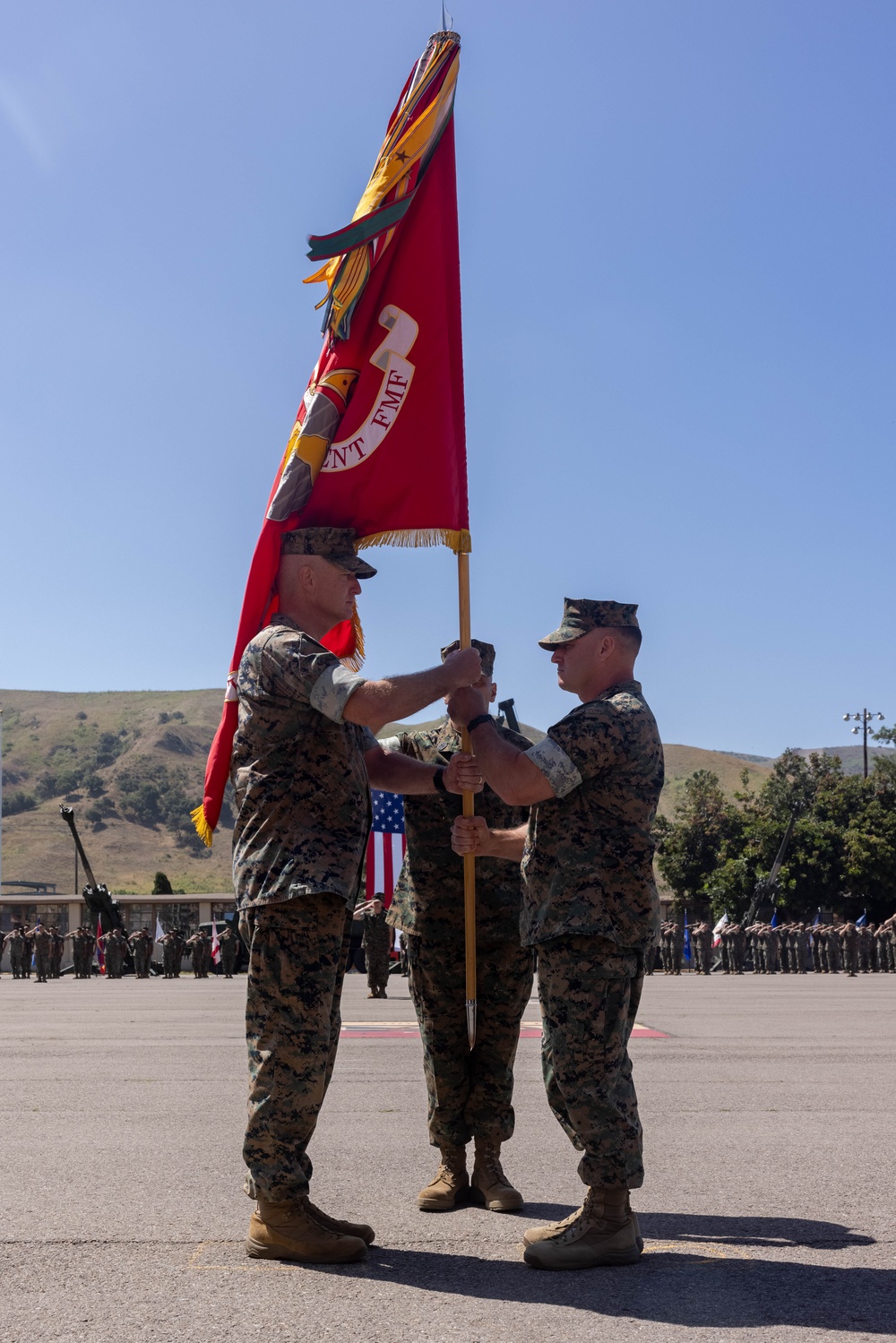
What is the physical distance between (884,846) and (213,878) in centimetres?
7966

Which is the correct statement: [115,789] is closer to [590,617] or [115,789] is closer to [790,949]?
[790,949]

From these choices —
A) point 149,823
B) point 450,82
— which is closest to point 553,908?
point 450,82

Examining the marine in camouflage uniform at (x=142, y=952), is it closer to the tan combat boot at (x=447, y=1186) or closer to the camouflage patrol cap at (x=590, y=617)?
the tan combat boot at (x=447, y=1186)

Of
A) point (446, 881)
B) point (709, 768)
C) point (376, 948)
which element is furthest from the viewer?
point (709, 768)

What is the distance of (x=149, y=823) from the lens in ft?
466

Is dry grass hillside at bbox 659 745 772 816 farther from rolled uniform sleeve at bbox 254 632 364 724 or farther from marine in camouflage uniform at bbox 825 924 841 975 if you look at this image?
rolled uniform sleeve at bbox 254 632 364 724

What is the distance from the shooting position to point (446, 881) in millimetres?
5375

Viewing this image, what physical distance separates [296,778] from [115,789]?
495 ft

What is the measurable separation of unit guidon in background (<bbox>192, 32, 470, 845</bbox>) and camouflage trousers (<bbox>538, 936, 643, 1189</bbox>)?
5.47 ft

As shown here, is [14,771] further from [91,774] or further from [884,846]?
[884,846]

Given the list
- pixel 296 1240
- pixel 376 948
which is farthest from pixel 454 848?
pixel 376 948

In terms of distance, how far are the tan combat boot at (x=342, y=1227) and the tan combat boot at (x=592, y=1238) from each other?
51 centimetres

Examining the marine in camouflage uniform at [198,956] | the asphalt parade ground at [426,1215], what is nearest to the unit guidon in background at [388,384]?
the asphalt parade ground at [426,1215]

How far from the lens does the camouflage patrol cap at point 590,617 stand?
183 inches
